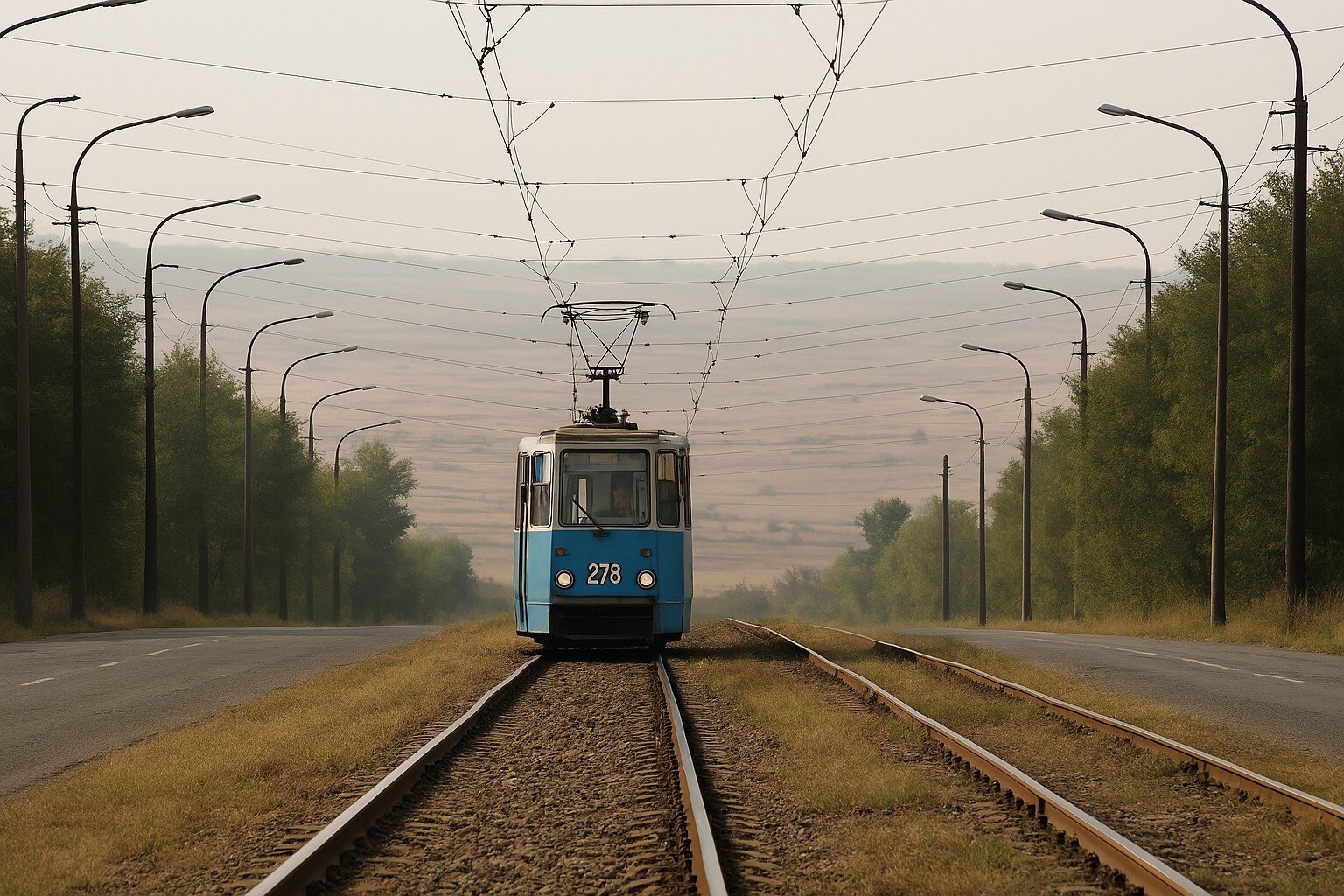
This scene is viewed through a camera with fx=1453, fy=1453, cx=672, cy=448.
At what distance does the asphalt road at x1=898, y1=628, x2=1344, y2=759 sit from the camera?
14227 millimetres

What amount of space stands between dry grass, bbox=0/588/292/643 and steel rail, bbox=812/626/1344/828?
853 inches

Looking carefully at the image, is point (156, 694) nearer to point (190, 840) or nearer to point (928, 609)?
point (190, 840)

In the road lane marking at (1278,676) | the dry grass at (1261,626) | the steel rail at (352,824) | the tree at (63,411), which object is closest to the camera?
the steel rail at (352,824)

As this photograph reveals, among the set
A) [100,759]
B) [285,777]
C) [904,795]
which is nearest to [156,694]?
[100,759]

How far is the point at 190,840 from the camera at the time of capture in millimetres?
8500

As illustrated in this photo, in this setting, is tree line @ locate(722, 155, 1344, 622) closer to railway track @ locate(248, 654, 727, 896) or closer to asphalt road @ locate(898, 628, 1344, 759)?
asphalt road @ locate(898, 628, 1344, 759)

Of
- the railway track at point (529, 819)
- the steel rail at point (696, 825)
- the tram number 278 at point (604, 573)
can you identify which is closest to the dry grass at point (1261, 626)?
the tram number 278 at point (604, 573)

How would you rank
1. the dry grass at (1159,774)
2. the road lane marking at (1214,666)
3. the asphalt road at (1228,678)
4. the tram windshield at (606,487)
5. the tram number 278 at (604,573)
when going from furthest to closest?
the tram windshield at (606,487) → the road lane marking at (1214,666) → the tram number 278 at (604,573) → the asphalt road at (1228,678) → the dry grass at (1159,774)

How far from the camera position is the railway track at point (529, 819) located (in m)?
7.34

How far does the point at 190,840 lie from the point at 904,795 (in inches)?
178

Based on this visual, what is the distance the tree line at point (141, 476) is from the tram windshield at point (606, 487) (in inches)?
842

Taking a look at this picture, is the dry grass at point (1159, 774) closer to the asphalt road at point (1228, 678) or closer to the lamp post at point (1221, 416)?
the asphalt road at point (1228, 678)

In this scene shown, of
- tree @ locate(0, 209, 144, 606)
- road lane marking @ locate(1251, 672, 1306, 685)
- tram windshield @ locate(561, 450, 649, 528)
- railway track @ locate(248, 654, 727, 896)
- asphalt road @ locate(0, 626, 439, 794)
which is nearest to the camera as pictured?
railway track @ locate(248, 654, 727, 896)

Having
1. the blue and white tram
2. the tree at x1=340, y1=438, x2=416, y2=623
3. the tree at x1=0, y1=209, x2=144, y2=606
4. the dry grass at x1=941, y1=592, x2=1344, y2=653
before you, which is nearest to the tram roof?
the blue and white tram
